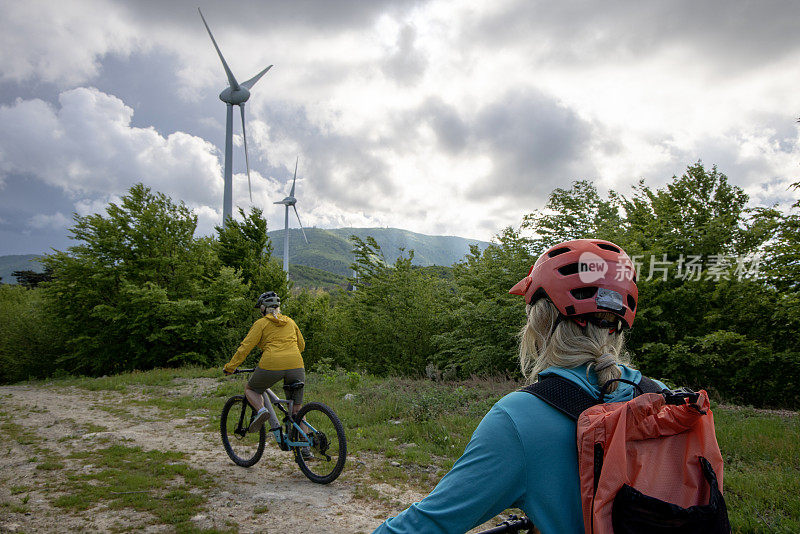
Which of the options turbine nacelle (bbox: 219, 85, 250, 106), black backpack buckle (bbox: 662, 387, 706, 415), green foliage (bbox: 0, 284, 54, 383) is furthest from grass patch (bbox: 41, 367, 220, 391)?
turbine nacelle (bbox: 219, 85, 250, 106)

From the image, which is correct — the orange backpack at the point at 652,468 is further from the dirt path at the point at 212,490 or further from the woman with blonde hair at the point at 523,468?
the dirt path at the point at 212,490

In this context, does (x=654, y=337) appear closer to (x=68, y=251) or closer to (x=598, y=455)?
(x=598, y=455)

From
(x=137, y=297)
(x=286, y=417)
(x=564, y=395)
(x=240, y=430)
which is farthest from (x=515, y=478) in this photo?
(x=137, y=297)

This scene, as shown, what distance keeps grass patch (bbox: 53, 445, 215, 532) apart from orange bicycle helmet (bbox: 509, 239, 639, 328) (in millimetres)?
4853

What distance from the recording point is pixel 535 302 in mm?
1770

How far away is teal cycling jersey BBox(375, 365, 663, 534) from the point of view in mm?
1219

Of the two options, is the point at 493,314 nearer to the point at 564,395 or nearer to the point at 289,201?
the point at 564,395

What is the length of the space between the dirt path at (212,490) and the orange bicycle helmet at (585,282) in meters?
4.07

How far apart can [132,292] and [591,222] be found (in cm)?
2080

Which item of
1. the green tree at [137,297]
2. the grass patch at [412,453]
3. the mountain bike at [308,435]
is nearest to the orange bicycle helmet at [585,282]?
the grass patch at [412,453]

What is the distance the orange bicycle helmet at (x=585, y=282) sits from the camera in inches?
62.6

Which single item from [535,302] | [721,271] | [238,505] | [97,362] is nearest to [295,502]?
[238,505]

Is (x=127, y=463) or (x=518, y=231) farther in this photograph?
(x=518, y=231)

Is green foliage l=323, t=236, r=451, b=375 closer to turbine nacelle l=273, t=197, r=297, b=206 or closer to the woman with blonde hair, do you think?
the woman with blonde hair
